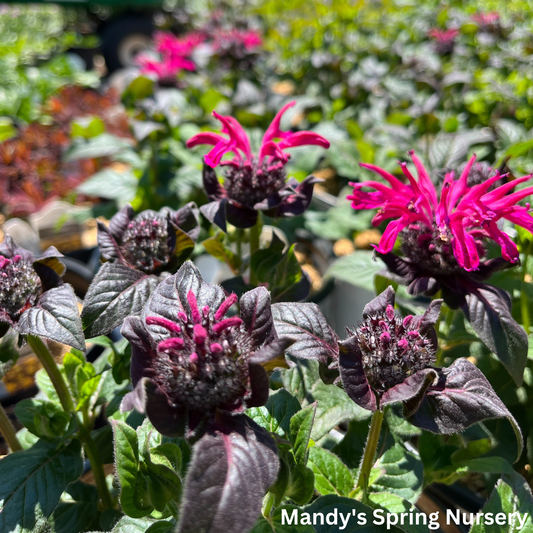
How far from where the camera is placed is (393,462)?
0.74 m

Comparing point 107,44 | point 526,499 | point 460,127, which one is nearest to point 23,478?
point 526,499

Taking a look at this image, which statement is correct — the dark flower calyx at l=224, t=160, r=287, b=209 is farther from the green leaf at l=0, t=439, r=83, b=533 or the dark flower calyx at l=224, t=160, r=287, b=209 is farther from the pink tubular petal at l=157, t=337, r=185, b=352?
the green leaf at l=0, t=439, r=83, b=533

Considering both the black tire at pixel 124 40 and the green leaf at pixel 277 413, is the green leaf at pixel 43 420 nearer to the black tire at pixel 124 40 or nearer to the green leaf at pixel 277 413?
the green leaf at pixel 277 413

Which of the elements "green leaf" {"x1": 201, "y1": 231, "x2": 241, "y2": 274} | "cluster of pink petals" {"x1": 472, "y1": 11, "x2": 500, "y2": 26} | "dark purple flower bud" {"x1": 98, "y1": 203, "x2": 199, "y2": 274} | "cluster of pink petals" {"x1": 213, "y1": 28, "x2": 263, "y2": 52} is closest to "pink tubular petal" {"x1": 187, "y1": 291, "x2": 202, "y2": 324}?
"dark purple flower bud" {"x1": 98, "y1": 203, "x2": 199, "y2": 274}

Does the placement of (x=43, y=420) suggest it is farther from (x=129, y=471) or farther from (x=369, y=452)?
(x=369, y=452)

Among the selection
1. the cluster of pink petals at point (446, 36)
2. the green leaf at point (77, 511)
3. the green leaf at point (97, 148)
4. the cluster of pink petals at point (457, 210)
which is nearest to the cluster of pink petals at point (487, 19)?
the cluster of pink petals at point (446, 36)

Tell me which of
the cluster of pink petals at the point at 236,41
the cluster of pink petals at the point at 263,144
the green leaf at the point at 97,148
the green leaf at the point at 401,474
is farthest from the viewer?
the cluster of pink petals at the point at 236,41

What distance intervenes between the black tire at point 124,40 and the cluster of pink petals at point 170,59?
2541mm

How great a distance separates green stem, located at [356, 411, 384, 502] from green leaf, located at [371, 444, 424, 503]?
65mm

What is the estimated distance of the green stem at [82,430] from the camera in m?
0.72

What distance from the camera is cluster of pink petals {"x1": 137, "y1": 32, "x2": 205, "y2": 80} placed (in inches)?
67.9

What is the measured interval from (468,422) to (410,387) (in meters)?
0.09

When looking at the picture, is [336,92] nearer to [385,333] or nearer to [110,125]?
[110,125]

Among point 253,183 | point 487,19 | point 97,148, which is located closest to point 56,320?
point 253,183
